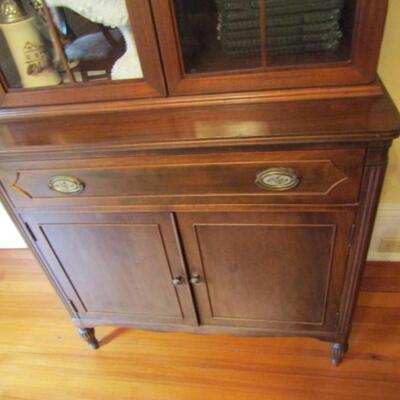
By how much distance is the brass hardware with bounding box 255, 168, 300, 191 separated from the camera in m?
0.77

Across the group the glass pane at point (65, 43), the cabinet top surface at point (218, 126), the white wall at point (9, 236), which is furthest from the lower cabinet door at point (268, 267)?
the white wall at point (9, 236)

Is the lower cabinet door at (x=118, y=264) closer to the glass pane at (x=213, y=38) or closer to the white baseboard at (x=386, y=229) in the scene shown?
the glass pane at (x=213, y=38)

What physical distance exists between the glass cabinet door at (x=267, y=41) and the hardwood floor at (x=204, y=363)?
2.96ft

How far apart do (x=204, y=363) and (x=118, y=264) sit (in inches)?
19.7

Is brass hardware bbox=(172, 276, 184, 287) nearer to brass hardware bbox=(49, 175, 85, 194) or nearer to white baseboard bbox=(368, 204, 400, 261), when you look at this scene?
brass hardware bbox=(49, 175, 85, 194)

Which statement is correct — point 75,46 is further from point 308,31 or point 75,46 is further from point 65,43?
point 308,31

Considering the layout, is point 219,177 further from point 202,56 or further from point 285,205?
point 202,56

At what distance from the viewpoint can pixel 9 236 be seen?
6.00 feet

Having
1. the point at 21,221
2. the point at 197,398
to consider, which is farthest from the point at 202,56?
the point at 197,398

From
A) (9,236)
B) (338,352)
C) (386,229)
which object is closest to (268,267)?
(338,352)

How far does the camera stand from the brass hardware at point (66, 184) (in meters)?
0.87

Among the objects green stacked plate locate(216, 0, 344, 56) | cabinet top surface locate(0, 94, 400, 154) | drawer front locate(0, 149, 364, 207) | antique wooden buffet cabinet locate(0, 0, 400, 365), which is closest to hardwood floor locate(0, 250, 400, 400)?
antique wooden buffet cabinet locate(0, 0, 400, 365)

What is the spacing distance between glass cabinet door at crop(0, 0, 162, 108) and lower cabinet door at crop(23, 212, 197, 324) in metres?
0.33

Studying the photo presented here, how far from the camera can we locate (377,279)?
145cm
